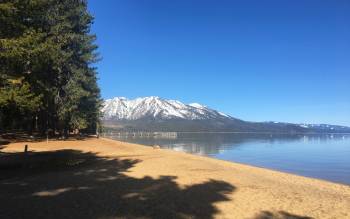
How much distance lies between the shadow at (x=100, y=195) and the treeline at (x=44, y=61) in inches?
241

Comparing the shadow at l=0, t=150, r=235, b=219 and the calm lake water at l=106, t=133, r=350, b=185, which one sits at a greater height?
the shadow at l=0, t=150, r=235, b=219

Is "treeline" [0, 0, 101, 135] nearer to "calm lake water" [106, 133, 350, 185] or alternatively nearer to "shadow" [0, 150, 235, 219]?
"shadow" [0, 150, 235, 219]

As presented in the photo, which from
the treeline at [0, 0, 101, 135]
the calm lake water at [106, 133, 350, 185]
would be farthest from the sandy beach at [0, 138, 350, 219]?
the calm lake water at [106, 133, 350, 185]

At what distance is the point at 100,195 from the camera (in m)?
Result: 14.1

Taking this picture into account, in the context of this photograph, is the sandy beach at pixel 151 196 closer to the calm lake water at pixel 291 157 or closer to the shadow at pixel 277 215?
the shadow at pixel 277 215

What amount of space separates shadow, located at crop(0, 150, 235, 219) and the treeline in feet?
20.1

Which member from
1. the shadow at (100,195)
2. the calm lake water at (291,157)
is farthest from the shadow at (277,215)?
the calm lake water at (291,157)

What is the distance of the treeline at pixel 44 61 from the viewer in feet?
75.0

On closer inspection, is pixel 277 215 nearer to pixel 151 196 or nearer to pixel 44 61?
pixel 151 196

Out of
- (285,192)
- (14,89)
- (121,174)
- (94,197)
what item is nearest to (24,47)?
(14,89)

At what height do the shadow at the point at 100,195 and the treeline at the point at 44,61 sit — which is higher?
the treeline at the point at 44,61

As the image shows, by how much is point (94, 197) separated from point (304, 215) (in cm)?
683

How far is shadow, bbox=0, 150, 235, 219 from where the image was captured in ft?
37.7

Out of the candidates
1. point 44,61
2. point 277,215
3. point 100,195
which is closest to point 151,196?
point 100,195
